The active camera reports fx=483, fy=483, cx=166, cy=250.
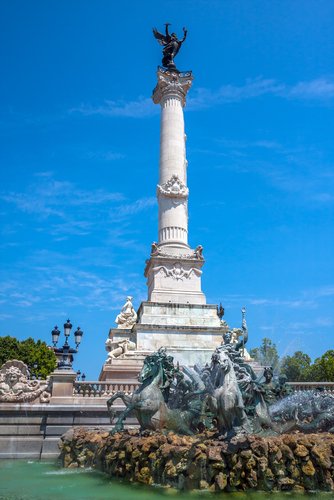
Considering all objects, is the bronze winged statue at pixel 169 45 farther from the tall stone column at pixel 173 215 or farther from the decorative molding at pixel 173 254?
the decorative molding at pixel 173 254

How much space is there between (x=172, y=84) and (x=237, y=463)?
86.8 ft

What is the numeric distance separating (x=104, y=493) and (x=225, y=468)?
2.51 meters

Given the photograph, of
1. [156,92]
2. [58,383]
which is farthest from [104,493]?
[156,92]

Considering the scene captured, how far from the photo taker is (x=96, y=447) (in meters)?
13.2

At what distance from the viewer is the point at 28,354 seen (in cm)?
4434

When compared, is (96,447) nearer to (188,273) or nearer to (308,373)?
(188,273)

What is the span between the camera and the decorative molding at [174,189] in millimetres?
28631

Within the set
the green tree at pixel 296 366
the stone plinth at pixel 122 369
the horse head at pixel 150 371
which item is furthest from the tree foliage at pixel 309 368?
the horse head at pixel 150 371

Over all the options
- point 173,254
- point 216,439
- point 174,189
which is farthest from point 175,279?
point 216,439

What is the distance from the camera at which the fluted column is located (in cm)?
2841

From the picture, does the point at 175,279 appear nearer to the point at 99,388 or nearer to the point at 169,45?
the point at 99,388

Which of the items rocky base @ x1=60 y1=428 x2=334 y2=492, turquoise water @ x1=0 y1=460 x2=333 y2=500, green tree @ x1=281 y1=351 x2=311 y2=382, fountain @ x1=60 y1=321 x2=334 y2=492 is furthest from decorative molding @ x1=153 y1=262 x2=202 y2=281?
green tree @ x1=281 y1=351 x2=311 y2=382

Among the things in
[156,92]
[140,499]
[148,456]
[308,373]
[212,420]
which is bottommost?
[140,499]

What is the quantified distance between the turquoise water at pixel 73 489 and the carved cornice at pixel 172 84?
2438cm
